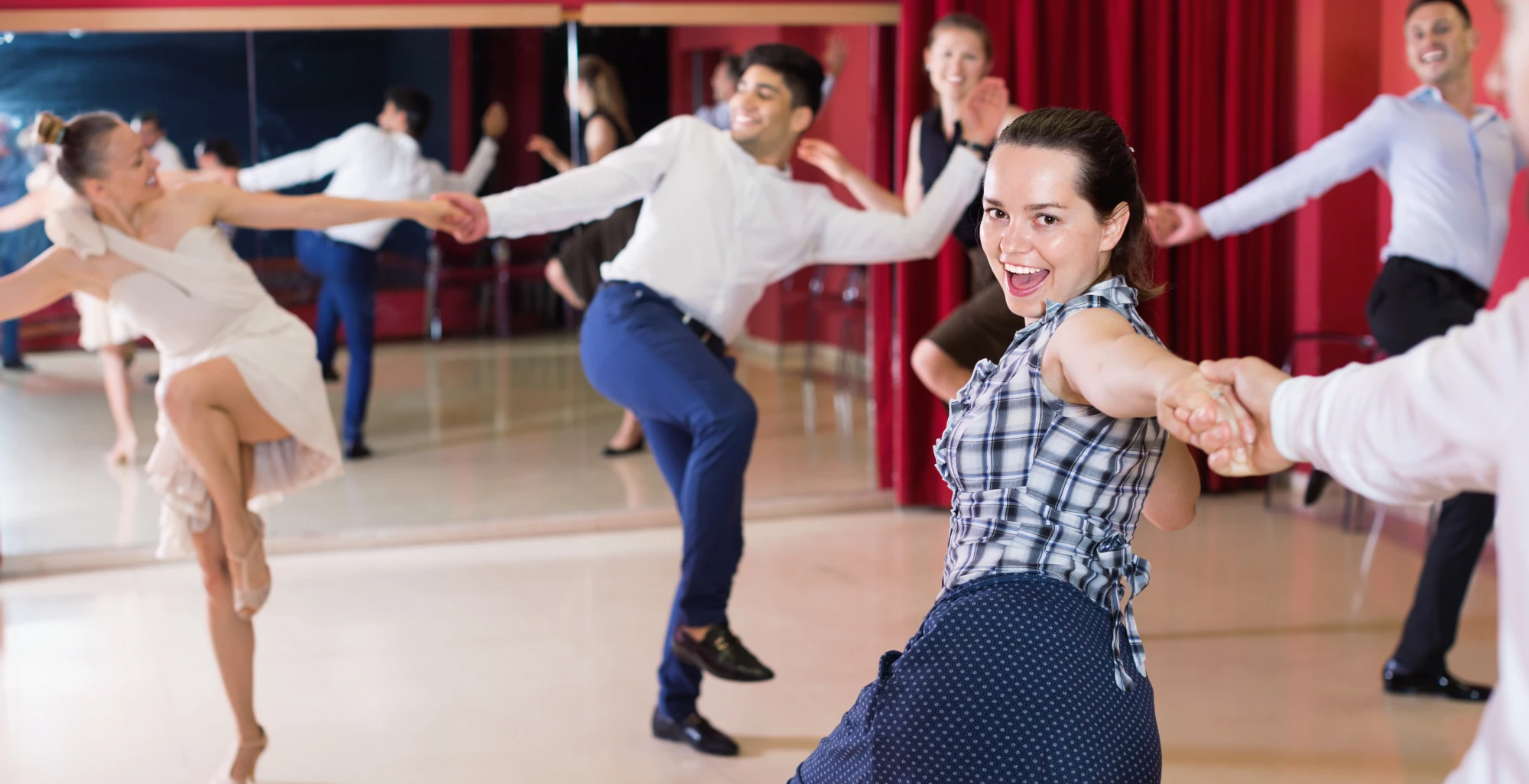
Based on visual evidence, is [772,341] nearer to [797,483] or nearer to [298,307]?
[797,483]

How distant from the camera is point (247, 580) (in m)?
3.16

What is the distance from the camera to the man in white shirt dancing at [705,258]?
3238 mm

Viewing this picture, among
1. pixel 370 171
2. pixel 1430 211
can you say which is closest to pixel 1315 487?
pixel 1430 211

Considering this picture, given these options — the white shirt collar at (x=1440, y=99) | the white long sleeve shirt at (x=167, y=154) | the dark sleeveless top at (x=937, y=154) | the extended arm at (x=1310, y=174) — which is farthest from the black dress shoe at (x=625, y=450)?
the white shirt collar at (x=1440, y=99)

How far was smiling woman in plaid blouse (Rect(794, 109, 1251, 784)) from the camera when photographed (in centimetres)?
157

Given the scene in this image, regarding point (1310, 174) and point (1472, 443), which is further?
point (1310, 174)

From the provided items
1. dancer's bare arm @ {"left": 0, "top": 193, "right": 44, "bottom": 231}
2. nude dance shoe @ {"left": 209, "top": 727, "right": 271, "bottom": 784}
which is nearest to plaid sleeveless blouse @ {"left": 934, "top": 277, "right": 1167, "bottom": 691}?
nude dance shoe @ {"left": 209, "top": 727, "right": 271, "bottom": 784}

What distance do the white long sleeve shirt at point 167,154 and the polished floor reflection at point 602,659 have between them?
1.42 m

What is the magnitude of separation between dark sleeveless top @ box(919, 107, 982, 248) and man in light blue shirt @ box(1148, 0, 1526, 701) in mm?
502

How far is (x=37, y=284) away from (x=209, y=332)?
14.1 inches

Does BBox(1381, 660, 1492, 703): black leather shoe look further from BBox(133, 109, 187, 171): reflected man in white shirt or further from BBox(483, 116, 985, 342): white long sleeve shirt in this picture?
BBox(133, 109, 187, 171): reflected man in white shirt

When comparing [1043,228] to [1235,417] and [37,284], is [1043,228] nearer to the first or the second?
[1235,417]

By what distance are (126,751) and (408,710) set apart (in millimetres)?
653

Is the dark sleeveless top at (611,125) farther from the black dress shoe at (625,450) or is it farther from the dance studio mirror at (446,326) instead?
the black dress shoe at (625,450)
